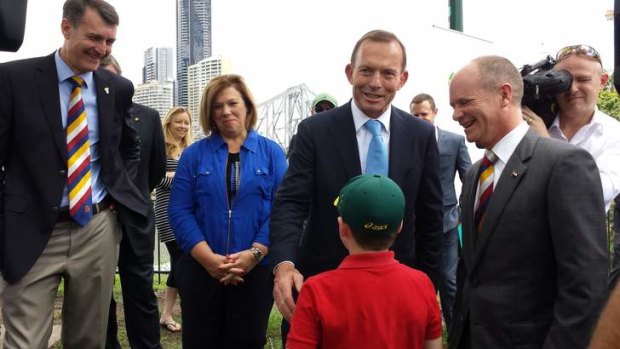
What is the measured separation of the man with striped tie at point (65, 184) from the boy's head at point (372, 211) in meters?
1.74

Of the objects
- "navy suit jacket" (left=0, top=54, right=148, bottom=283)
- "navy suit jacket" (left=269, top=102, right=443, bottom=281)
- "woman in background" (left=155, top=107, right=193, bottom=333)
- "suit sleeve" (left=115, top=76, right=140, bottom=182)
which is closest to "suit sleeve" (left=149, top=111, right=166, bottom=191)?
"woman in background" (left=155, top=107, right=193, bottom=333)

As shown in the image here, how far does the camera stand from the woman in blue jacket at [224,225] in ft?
11.8

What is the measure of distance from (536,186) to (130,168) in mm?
2529

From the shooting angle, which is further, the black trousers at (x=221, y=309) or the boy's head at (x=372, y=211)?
the black trousers at (x=221, y=309)

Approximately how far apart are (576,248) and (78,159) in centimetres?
247

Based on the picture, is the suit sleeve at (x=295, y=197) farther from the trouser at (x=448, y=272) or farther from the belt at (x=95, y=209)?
the trouser at (x=448, y=272)

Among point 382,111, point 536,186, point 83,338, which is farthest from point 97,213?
point 536,186

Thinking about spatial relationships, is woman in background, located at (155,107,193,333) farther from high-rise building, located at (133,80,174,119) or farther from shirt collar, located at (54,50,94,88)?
high-rise building, located at (133,80,174,119)

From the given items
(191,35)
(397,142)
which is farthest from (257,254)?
(191,35)

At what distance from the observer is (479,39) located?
4754 mm

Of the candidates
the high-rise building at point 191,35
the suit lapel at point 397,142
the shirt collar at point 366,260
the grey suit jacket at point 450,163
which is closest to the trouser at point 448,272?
the grey suit jacket at point 450,163

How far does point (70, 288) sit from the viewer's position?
342 centimetres

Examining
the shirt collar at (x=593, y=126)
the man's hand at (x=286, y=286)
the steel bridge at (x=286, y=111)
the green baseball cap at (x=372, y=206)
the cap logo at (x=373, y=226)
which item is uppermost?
the shirt collar at (x=593, y=126)

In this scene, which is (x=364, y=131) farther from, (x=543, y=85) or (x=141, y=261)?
(x=141, y=261)
